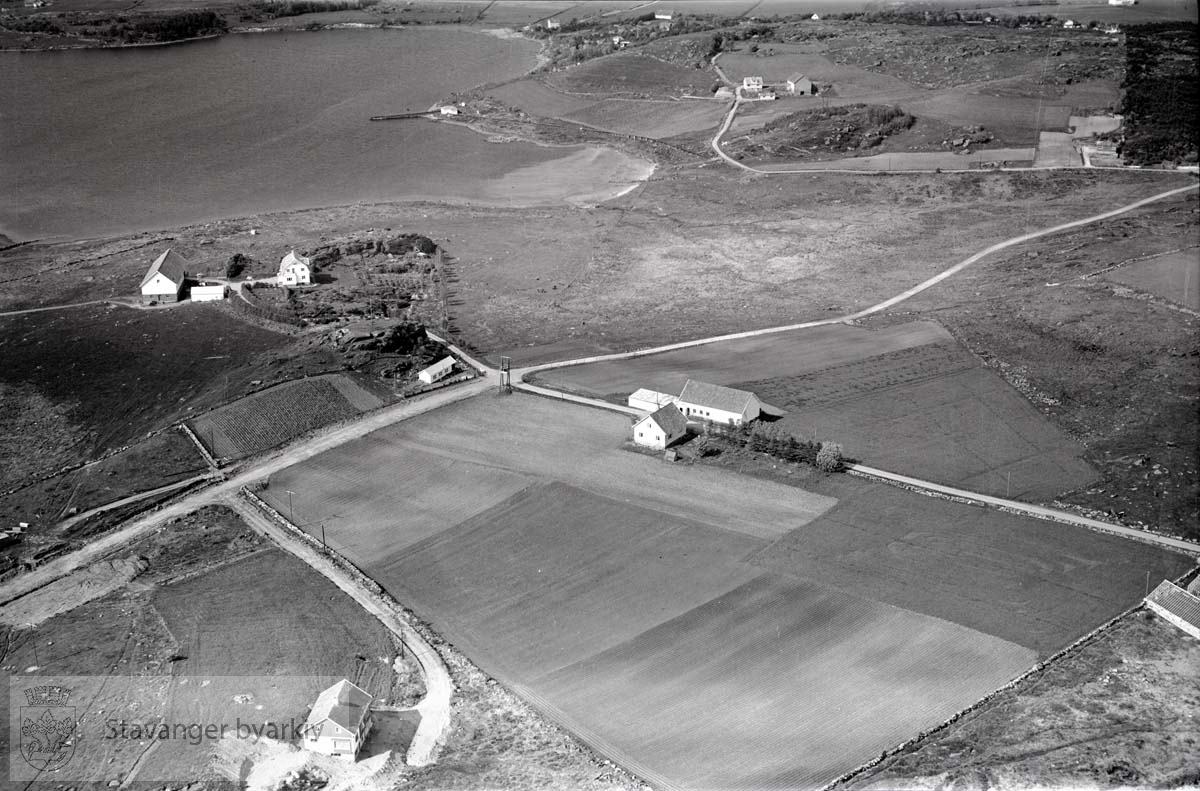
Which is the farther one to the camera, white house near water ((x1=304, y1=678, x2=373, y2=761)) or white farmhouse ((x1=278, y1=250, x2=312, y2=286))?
white farmhouse ((x1=278, y1=250, x2=312, y2=286))

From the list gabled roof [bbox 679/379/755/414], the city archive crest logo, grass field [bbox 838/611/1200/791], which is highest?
gabled roof [bbox 679/379/755/414]

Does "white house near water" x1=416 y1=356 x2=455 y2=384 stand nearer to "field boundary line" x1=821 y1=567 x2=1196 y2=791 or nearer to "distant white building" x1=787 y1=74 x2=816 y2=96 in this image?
"field boundary line" x1=821 y1=567 x2=1196 y2=791

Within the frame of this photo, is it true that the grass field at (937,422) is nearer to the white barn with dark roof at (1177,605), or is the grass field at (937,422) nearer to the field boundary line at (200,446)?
the white barn with dark roof at (1177,605)

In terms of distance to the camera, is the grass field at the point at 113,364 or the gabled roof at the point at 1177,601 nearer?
the gabled roof at the point at 1177,601

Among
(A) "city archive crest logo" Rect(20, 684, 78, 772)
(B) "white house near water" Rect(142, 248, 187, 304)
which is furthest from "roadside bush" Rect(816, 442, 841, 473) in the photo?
(B) "white house near water" Rect(142, 248, 187, 304)

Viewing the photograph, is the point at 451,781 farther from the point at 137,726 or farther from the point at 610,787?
the point at 137,726

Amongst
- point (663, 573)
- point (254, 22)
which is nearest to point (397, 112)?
point (254, 22)

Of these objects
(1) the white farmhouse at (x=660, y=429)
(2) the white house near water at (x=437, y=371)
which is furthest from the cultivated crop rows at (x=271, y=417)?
(1) the white farmhouse at (x=660, y=429)

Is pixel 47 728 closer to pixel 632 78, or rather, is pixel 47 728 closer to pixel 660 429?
pixel 660 429
